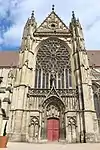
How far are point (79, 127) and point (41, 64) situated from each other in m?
7.90

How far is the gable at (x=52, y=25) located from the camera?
22.4m

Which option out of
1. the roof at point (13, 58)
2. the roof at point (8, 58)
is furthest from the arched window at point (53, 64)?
the roof at point (8, 58)

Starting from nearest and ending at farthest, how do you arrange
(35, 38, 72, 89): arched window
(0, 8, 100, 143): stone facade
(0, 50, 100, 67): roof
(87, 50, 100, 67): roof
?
(0, 8, 100, 143): stone facade < (35, 38, 72, 89): arched window < (0, 50, 100, 67): roof < (87, 50, 100, 67): roof

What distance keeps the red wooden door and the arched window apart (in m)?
3.52

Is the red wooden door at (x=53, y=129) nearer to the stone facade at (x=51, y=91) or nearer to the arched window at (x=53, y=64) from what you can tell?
the stone facade at (x=51, y=91)

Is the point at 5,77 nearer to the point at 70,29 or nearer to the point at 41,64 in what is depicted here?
A: the point at 41,64

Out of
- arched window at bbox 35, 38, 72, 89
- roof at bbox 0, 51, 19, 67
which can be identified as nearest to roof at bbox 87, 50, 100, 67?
arched window at bbox 35, 38, 72, 89

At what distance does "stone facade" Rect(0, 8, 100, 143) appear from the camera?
14.8m

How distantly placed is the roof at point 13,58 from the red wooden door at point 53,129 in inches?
357

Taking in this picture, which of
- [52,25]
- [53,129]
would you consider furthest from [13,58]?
[53,129]

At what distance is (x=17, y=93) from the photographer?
16.1m

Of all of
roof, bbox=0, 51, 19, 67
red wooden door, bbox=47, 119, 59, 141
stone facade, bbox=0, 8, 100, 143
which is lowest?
red wooden door, bbox=47, 119, 59, 141

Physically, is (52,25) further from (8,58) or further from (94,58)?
(8,58)

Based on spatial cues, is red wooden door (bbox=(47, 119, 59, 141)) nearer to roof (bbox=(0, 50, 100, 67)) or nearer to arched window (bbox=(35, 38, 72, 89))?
arched window (bbox=(35, 38, 72, 89))
